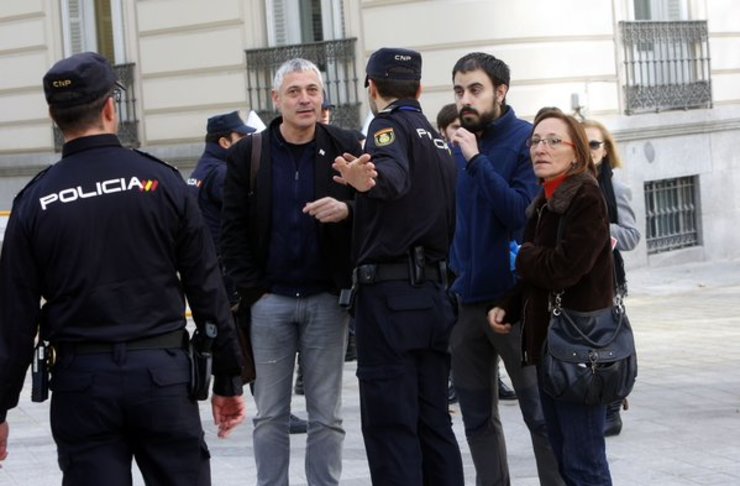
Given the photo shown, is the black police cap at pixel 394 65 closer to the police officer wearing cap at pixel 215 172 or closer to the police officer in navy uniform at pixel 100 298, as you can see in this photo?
the police officer in navy uniform at pixel 100 298

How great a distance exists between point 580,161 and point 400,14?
1151cm

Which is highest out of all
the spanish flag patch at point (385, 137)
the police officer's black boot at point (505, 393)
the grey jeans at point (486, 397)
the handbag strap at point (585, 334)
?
the spanish flag patch at point (385, 137)

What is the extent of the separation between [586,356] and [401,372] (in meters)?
0.83

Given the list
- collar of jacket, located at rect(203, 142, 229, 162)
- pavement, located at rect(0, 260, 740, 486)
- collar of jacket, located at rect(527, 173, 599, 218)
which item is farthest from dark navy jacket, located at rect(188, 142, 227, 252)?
collar of jacket, located at rect(527, 173, 599, 218)

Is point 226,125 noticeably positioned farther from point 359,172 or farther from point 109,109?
point 109,109

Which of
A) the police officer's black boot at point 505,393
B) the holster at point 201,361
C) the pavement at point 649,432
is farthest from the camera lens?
the police officer's black boot at point 505,393

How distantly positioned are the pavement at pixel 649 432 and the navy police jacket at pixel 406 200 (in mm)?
1793

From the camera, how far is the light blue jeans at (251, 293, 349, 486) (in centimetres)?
673

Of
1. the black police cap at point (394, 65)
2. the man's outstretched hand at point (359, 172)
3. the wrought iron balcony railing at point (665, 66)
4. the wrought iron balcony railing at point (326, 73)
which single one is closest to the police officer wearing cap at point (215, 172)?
the black police cap at point (394, 65)

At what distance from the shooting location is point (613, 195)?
8398 mm

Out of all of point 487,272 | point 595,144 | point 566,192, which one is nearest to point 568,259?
point 566,192

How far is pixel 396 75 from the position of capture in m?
6.37

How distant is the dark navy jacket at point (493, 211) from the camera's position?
259 inches

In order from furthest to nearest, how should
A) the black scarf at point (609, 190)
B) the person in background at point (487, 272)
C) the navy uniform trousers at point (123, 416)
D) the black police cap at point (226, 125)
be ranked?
the black police cap at point (226, 125)
the black scarf at point (609, 190)
the person in background at point (487, 272)
the navy uniform trousers at point (123, 416)
